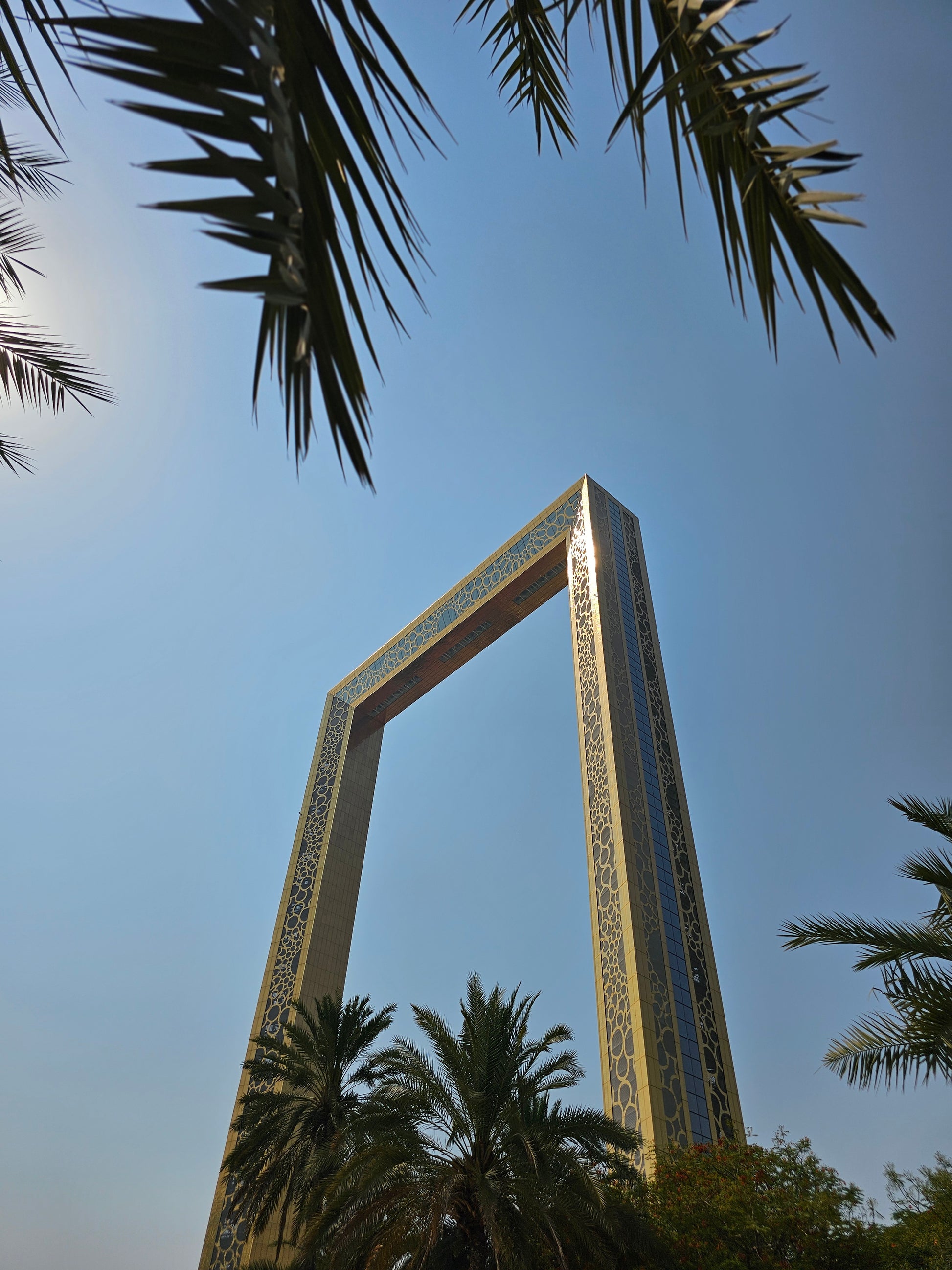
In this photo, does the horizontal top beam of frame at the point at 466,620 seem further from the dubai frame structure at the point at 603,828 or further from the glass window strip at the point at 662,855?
the glass window strip at the point at 662,855

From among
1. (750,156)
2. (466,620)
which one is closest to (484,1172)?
(750,156)

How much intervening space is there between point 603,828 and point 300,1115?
669 cm

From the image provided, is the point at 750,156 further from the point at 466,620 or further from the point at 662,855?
the point at 466,620

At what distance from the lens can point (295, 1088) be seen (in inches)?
659

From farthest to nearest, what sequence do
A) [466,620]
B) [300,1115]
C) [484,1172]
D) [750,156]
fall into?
[466,620]
[300,1115]
[484,1172]
[750,156]

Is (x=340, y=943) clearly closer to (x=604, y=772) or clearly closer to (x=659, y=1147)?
(x=604, y=772)

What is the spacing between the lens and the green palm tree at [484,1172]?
965 cm

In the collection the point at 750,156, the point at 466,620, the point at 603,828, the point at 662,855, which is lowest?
the point at 750,156

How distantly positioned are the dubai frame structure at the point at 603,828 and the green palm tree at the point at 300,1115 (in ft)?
8.26

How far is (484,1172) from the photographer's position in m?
10.6

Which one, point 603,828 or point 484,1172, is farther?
point 603,828

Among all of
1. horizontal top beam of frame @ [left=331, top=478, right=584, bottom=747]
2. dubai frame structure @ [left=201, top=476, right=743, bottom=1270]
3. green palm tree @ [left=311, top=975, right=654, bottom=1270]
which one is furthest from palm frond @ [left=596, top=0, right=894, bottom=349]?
horizontal top beam of frame @ [left=331, top=478, right=584, bottom=747]

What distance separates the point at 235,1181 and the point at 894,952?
16364 mm

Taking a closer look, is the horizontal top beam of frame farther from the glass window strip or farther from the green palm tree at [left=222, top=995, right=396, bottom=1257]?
the green palm tree at [left=222, top=995, right=396, bottom=1257]
